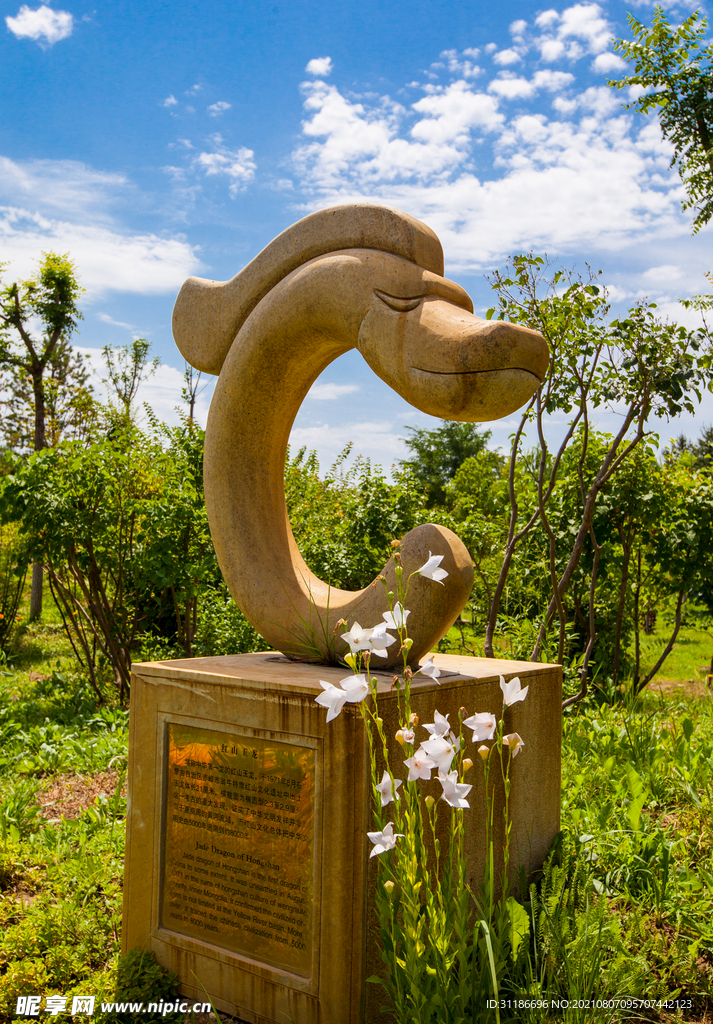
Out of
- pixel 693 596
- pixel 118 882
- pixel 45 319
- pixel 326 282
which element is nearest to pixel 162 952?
pixel 118 882

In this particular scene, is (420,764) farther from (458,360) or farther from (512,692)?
(458,360)

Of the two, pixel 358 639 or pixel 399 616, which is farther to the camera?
pixel 399 616

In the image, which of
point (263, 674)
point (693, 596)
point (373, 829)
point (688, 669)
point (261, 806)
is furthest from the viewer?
point (688, 669)

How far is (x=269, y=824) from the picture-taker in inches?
95.0

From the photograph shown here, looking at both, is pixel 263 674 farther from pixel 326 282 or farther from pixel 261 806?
pixel 326 282

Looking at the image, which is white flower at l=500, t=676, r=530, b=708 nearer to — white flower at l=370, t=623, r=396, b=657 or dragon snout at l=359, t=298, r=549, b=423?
white flower at l=370, t=623, r=396, b=657

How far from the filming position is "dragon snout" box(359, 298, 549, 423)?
2.48 meters

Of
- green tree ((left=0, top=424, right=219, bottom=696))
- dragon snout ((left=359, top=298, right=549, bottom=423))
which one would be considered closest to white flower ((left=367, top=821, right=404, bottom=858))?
dragon snout ((left=359, top=298, right=549, bottom=423))

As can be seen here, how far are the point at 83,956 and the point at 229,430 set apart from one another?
6.77ft

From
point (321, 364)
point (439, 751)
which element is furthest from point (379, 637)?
point (321, 364)

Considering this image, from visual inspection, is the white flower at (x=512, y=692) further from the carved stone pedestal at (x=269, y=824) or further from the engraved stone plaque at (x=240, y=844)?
the engraved stone plaque at (x=240, y=844)

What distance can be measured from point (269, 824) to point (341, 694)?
3.31ft

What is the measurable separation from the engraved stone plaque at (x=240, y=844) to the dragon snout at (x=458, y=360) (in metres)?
1.22

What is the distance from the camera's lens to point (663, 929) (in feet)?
8.89
